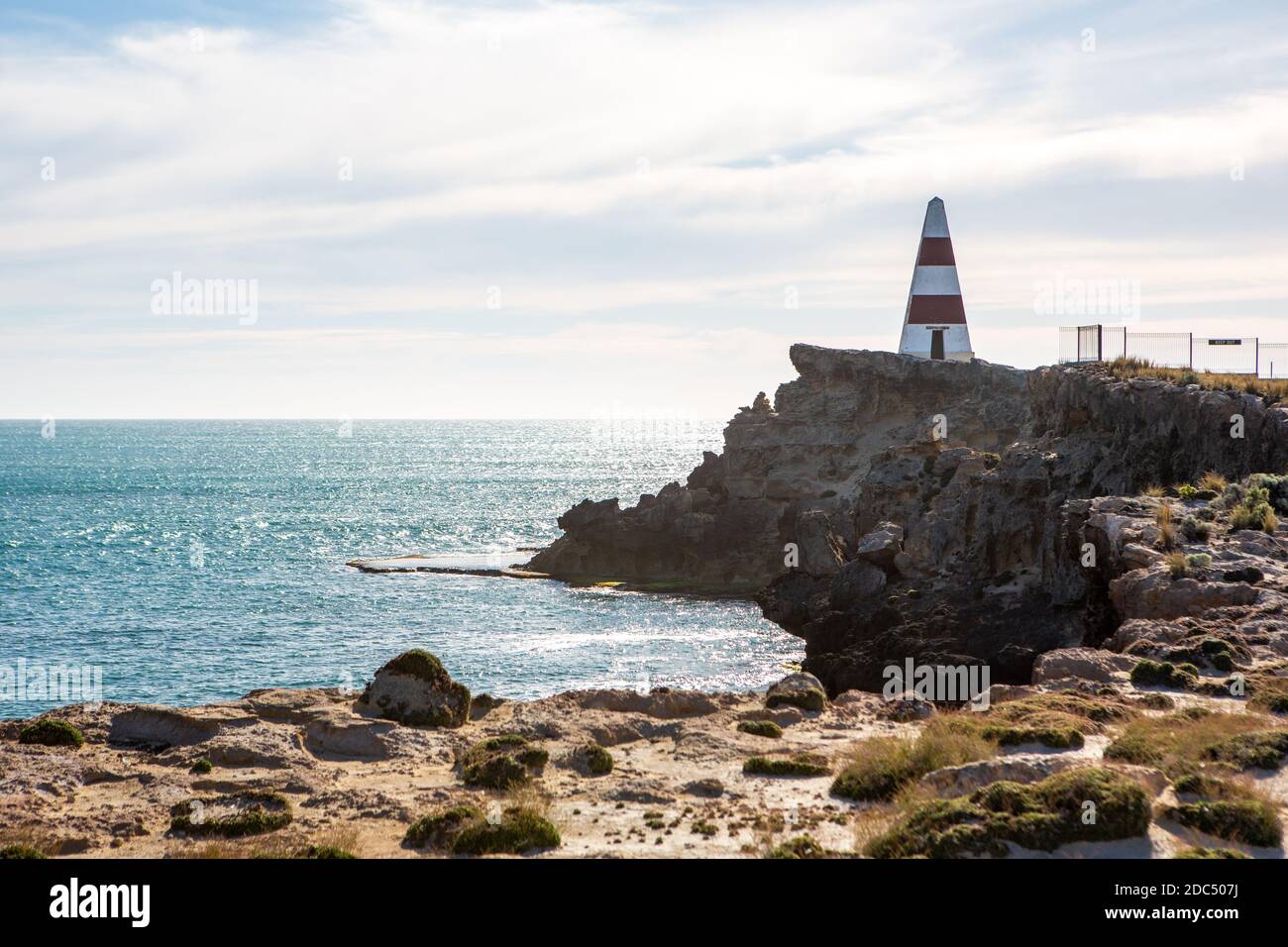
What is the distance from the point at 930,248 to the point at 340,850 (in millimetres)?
70338

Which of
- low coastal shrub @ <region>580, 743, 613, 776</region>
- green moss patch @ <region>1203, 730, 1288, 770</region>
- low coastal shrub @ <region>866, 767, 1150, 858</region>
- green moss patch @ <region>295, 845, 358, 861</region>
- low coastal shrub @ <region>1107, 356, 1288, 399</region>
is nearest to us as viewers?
low coastal shrub @ <region>866, 767, 1150, 858</region>

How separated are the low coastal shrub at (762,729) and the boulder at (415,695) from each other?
7732 mm

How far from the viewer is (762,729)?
88.8 feet

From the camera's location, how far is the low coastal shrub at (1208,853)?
1448cm

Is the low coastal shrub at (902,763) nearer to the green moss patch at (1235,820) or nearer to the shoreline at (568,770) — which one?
the shoreline at (568,770)

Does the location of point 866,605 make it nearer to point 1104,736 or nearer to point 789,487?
point 1104,736

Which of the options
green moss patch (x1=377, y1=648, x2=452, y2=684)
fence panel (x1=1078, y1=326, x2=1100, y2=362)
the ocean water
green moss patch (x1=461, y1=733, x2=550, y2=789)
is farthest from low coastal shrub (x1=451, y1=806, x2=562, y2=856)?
fence panel (x1=1078, y1=326, x2=1100, y2=362)

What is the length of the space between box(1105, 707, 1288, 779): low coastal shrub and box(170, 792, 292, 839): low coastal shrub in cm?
1494

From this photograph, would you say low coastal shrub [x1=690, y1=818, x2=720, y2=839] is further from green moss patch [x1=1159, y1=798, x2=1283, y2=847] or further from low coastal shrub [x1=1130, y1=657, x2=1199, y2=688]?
low coastal shrub [x1=1130, y1=657, x2=1199, y2=688]

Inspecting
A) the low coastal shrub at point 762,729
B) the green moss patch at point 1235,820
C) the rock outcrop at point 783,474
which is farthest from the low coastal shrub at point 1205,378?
the green moss patch at point 1235,820

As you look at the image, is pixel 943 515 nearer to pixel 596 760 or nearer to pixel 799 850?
pixel 596 760

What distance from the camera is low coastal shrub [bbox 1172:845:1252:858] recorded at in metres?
14.5

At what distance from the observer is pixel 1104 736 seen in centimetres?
2259
